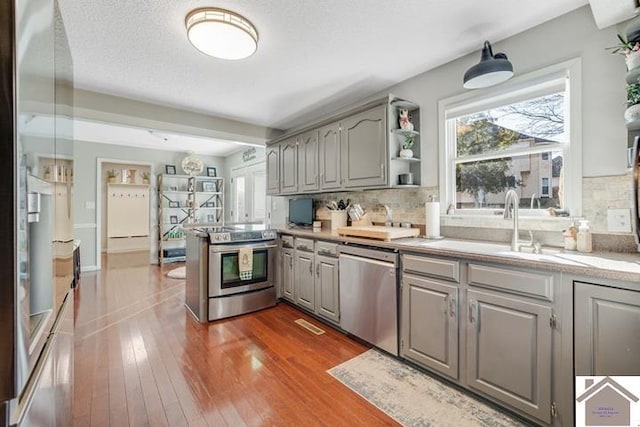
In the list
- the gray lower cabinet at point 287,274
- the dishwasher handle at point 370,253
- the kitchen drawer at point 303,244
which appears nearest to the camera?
the dishwasher handle at point 370,253

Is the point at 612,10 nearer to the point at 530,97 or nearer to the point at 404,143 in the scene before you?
the point at 530,97

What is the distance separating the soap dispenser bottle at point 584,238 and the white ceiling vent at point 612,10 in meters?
1.20

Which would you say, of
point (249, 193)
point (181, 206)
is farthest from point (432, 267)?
point (181, 206)

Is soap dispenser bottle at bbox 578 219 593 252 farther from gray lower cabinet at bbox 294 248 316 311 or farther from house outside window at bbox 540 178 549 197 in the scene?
gray lower cabinet at bbox 294 248 316 311

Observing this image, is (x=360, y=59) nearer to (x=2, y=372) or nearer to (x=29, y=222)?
(x=29, y=222)

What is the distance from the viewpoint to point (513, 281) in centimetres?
160

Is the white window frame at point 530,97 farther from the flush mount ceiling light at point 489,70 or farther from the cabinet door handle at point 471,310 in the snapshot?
the cabinet door handle at point 471,310

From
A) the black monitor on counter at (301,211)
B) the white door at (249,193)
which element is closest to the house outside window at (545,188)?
the black monitor on counter at (301,211)

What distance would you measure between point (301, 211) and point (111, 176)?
17.4 ft

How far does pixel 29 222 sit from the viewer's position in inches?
22.3

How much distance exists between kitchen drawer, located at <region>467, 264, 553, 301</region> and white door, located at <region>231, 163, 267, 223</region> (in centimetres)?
460

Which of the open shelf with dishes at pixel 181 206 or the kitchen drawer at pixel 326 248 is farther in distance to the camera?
the open shelf with dishes at pixel 181 206

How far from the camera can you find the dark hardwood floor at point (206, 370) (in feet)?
5.53

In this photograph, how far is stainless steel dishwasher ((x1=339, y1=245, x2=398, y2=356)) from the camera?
225 centimetres
